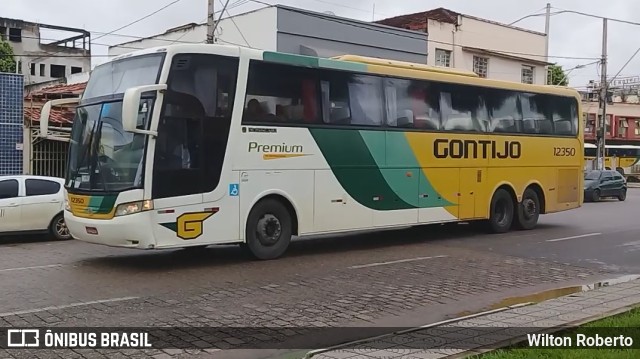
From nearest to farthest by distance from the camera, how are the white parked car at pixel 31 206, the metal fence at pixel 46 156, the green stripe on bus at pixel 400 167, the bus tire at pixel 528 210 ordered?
the green stripe on bus at pixel 400 167, the white parked car at pixel 31 206, the bus tire at pixel 528 210, the metal fence at pixel 46 156

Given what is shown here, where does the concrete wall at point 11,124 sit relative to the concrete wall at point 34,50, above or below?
below

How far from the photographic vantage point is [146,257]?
12086mm

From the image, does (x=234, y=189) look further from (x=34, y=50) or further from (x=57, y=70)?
(x=57, y=70)

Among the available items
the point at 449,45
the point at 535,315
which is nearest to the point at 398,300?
the point at 535,315

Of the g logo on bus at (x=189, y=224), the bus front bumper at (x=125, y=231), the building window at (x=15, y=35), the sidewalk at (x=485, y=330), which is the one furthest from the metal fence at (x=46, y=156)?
the building window at (x=15, y=35)

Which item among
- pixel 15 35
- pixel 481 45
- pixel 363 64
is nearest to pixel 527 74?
pixel 481 45

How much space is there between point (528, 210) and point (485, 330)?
37.5 ft

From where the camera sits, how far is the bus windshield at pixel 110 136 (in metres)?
10.3

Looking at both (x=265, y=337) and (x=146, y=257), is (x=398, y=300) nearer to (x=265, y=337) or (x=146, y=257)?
(x=265, y=337)

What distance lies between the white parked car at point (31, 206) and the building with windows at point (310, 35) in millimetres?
11407

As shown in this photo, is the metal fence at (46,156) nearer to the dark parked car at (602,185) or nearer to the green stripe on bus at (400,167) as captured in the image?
the green stripe on bus at (400,167)

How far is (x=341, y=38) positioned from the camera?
26953 millimetres

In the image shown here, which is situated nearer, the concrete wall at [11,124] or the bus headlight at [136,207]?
the bus headlight at [136,207]

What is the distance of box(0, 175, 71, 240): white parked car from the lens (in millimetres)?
14773
